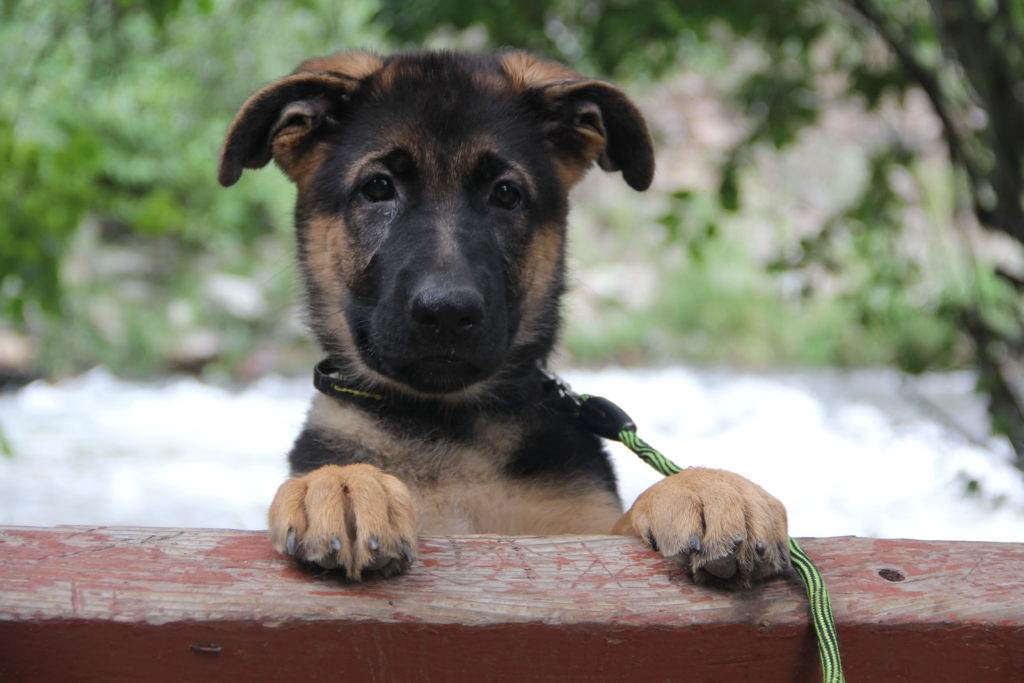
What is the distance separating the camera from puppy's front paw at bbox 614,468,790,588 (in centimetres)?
183

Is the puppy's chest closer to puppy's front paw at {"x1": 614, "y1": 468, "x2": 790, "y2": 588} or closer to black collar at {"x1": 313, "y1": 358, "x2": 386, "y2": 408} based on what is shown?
black collar at {"x1": 313, "y1": 358, "x2": 386, "y2": 408}

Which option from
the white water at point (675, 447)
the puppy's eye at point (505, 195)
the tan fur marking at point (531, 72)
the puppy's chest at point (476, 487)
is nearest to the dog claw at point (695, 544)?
the puppy's chest at point (476, 487)

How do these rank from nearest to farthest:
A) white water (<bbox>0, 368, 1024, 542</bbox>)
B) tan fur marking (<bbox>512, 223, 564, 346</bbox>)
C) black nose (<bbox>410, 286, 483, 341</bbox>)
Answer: black nose (<bbox>410, 286, 483, 341</bbox>) < tan fur marking (<bbox>512, 223, 564, 346</bbox>) < white water (<bbox>0, 368, 1024, 542</bbox>)

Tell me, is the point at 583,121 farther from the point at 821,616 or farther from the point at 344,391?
the point at 821,616

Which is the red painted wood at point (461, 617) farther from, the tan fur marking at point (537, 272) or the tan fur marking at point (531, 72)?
the tan fur marking at point (531, 72)

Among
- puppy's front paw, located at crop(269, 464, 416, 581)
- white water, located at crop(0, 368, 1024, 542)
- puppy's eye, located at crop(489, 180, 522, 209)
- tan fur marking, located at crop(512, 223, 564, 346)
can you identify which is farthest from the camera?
white water, located at crop(0, 368, 1024, 542)

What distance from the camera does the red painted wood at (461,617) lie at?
5.38ft

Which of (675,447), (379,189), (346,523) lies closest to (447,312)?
(379,189)

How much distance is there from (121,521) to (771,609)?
580 centimetres

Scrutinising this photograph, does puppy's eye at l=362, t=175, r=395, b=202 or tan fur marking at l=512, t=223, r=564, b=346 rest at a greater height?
puppy's eye at l=362, t=175, r=395, b=202

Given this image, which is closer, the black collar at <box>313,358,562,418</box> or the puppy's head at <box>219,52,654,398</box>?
the puppy's head at <box>219,52,654,398</box>

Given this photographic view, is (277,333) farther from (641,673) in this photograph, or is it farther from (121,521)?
(641,673)

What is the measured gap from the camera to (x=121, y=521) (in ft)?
A: 22.0

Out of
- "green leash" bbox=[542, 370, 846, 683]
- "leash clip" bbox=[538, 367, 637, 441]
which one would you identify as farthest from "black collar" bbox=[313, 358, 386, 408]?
"green leash" bbox=[542, 370, 846, 683]
